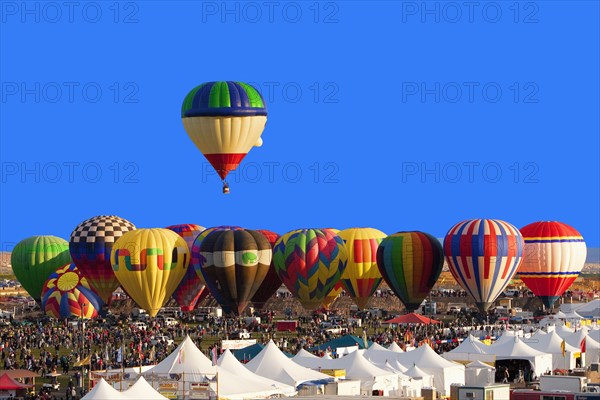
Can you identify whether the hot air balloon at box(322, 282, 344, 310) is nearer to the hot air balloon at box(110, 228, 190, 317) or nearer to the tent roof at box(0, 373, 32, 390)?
the hot air balloon at box(110, 228, 190, 317)

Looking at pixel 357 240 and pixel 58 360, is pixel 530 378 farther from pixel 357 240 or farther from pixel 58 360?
pixel 357 240

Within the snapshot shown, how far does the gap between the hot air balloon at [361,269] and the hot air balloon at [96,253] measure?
1381cm

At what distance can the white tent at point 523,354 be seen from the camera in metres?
53.9

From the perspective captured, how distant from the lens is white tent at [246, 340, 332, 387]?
45031 mm

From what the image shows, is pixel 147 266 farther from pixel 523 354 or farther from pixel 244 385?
pixel 244 385

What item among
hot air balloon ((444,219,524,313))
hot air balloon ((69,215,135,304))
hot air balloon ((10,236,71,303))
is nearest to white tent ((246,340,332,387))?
hot air balloon ((444,219,524,313))

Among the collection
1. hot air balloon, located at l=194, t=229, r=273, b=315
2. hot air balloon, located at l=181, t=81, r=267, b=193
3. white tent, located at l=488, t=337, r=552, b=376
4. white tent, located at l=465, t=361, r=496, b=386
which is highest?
hot air balloon, located at l=181, t=81, r=267, b=193

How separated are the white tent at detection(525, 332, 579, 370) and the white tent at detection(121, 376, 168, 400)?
884 inches

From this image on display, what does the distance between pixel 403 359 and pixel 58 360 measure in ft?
50.0

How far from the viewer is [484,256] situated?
81.2 metres

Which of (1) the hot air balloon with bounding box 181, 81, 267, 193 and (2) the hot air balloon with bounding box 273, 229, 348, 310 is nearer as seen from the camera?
(1) the hot air balloon with bounding box 181, 81, 267, 193

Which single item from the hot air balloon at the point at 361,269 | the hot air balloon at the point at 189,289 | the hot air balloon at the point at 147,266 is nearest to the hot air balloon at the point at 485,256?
the hot air balloon at the point at 361,269

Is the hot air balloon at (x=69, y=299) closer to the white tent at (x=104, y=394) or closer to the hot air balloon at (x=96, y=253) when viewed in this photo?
the hot air balloon at (x=96, y=253)

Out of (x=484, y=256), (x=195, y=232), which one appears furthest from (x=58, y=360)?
(x=195, y=232)
